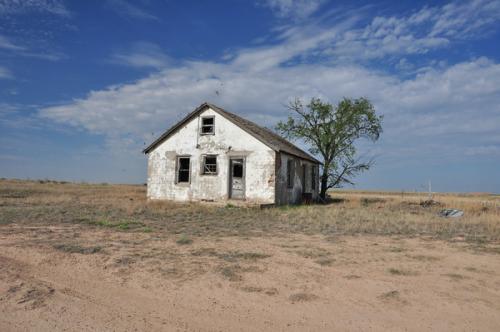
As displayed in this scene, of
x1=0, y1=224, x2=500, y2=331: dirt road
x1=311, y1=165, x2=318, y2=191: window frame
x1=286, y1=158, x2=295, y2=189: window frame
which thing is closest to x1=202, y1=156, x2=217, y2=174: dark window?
x1=286, y1=158, x2=295, y2=189: window frame

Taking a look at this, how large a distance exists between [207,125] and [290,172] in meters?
5.25

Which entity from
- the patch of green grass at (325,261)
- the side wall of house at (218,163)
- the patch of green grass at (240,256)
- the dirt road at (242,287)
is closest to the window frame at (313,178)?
the side wall of house at (218,163)

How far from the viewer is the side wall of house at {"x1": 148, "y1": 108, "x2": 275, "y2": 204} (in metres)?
17.6

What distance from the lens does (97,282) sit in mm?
5227

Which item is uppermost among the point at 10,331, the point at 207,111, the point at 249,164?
the point at 207,111

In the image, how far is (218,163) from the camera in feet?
60.2

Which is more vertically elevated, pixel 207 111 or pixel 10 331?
pixel 207 111

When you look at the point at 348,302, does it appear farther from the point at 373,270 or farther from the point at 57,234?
the point at 57,234

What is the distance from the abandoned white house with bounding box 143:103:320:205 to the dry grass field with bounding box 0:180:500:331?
8308 millimetres

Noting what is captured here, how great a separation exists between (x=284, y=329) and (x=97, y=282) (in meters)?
2.90

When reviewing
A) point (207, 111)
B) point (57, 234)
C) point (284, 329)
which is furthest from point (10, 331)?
point (207, 111)

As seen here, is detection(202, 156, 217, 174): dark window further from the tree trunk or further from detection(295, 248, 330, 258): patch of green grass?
detection(295, 248, 330, 258): patch of green grass

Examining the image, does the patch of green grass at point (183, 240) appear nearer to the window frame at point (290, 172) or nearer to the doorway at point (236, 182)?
the doorway at point (236, 182)

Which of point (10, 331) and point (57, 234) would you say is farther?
point (57, 234)
